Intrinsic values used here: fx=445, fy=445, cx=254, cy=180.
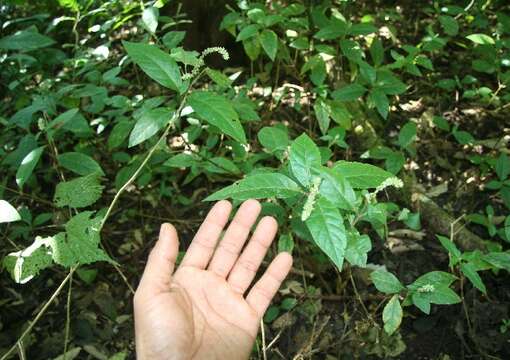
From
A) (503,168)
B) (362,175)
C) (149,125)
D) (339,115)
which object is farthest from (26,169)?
(503,168)

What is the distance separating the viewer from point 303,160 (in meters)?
1.61

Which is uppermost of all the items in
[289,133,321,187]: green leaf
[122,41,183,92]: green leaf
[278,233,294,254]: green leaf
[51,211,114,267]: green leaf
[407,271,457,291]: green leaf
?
[122,41,183,92]: green leaf

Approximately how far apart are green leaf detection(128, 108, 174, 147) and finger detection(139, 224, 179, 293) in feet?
1.23

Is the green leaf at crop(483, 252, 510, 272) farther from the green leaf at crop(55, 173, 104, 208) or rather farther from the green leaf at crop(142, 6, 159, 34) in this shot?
the green leaf at crop(142, 6, 159, 34)

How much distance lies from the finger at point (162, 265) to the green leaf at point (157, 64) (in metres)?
0.58

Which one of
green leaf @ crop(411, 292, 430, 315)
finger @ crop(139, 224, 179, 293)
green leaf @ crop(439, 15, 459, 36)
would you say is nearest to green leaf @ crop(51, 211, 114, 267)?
finger @ crop(139, 224, 179, 293)

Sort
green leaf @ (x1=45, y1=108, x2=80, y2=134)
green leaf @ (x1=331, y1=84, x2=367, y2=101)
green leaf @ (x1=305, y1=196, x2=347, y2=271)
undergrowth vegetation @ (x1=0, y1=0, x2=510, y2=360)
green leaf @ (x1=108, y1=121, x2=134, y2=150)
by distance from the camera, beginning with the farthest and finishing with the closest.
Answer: green leaf @ (x1=331, y1=84, x2=367, y2=101)
green leaf @ (x1=108, y1=121, x2=134, y2=150)
green leaf @ (x1=45, y1=108, x2=80, y2=134)
undergrowth vegetation @ (x1=0, y1=0, x2=510, y2=360)
green leaf @ (x1=305, y1=196, x2=347, y2=271)

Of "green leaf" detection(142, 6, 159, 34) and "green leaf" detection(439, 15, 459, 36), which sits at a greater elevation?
"green leaf" detection(142, 6, 159, 34)

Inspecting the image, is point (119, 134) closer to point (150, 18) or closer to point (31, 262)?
point (150, 18)

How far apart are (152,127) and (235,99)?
1.14m

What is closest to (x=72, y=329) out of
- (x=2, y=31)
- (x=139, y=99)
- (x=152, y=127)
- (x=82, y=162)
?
(x=82, y=162)

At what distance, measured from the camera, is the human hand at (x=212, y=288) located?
5.70ft

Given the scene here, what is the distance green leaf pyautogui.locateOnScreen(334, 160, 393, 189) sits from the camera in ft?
5.37

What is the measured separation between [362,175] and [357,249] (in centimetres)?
33
